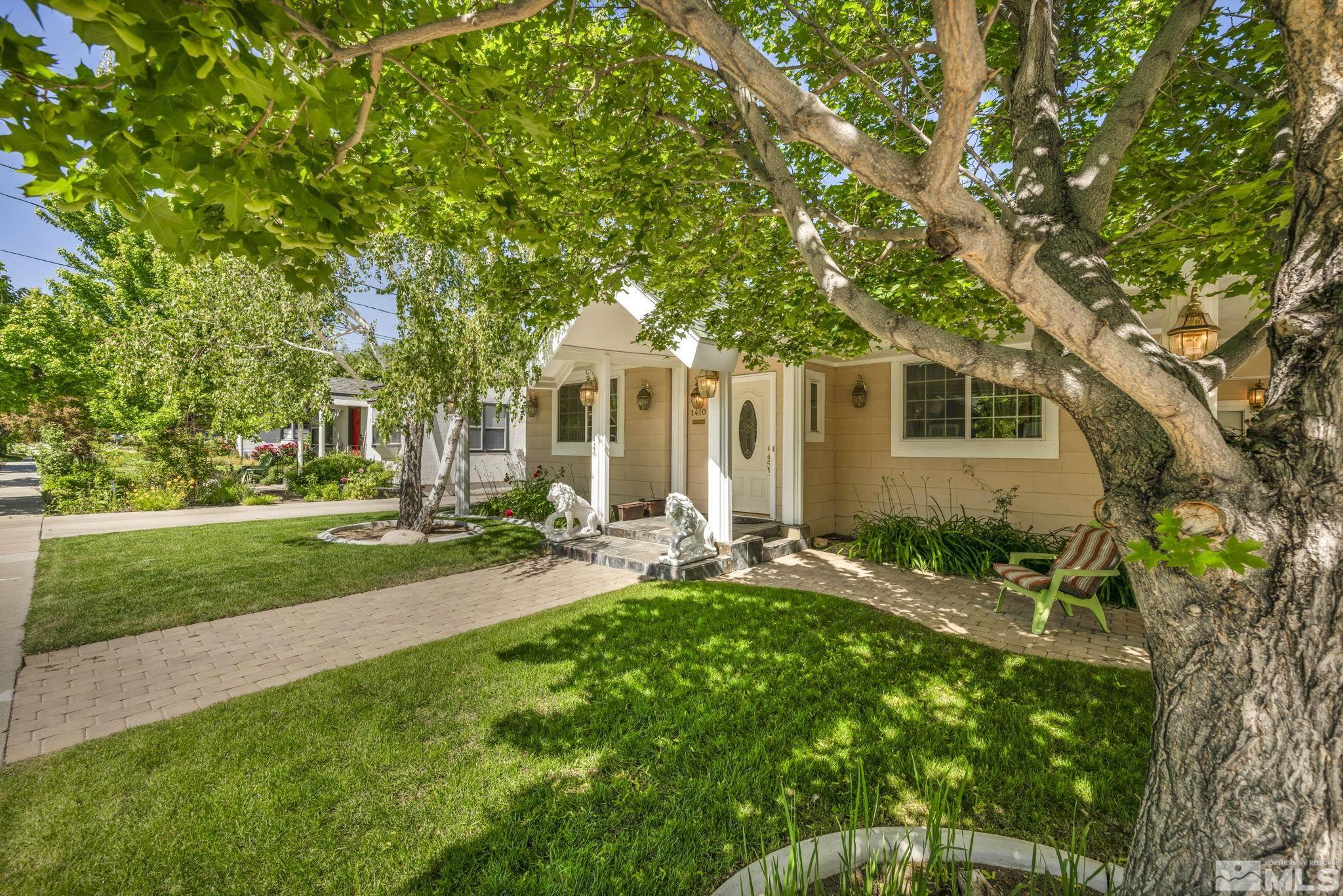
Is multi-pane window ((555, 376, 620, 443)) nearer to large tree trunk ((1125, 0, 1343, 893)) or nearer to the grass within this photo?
the grass

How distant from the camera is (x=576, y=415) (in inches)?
482

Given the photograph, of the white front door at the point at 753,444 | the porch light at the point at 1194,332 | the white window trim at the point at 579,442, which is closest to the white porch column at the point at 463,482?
the white window trim at the point at 579,442

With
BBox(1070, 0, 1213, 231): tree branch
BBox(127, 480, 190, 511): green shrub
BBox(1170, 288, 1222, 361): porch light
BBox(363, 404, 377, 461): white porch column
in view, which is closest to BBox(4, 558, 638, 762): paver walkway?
BBox(1070, 0, 1213, 231): tree branch

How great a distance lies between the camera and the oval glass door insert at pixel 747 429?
9.38m

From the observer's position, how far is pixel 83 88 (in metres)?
1.62

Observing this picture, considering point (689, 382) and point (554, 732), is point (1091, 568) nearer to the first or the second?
point (554, 732)

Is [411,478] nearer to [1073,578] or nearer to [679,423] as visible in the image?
[679,423]

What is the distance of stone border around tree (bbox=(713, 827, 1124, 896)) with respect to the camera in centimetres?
187

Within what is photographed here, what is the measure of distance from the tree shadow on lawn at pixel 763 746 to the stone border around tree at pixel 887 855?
230 millimetres

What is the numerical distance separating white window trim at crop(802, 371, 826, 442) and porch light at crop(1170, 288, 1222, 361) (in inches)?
175

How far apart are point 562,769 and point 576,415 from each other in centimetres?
985

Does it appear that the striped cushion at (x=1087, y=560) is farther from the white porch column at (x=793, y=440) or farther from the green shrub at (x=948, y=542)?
the white porch column at (x=793, y=440)

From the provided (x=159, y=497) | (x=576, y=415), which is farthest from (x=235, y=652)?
(x=159, y=497)

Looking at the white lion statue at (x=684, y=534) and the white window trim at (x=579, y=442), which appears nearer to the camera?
the white lion statue at (x=684, y=534)
